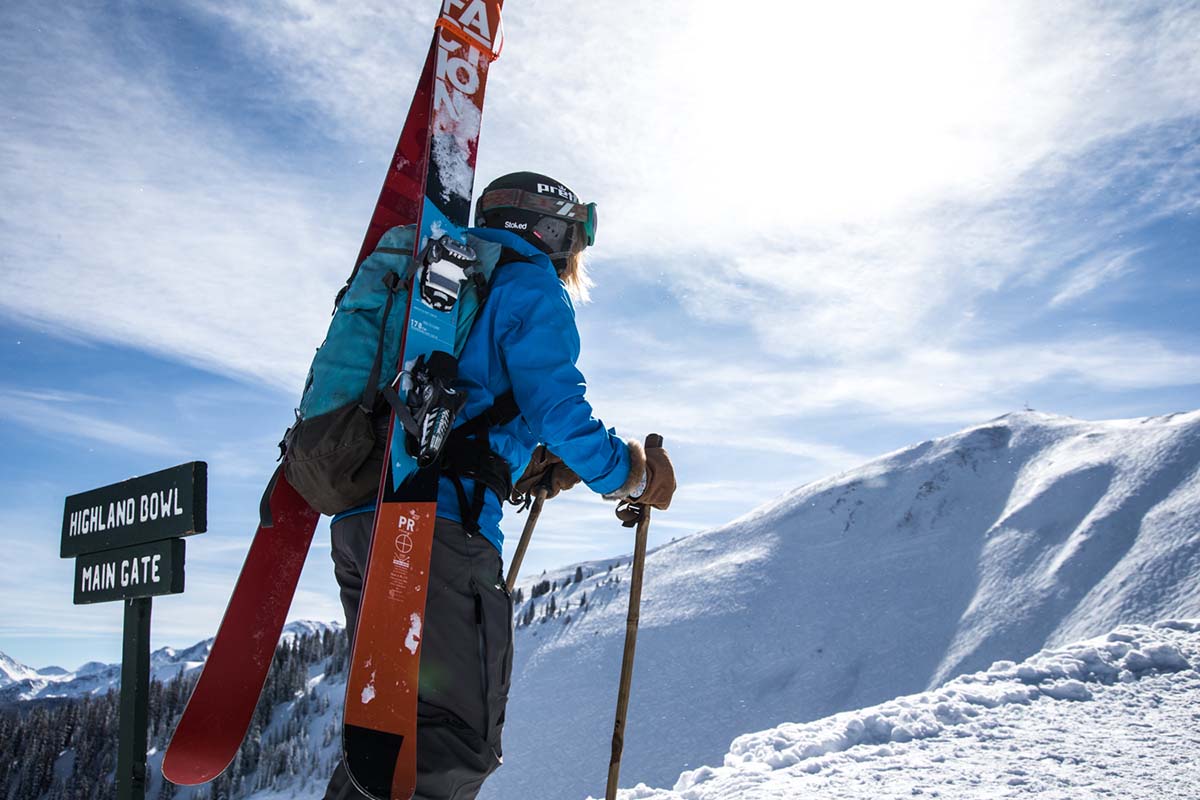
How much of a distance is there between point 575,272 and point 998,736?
15.3ft

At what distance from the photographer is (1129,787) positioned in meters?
4.62

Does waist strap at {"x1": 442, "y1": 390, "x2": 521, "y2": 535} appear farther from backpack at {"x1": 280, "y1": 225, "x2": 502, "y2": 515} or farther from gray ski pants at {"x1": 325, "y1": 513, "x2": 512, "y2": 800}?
backpack at {"x1": 280, "y1": 225, "x2": 502, "y2": 515}

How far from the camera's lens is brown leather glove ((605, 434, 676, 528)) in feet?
10.3

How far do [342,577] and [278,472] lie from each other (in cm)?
71

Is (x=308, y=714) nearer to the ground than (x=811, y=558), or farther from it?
nearer to the ground

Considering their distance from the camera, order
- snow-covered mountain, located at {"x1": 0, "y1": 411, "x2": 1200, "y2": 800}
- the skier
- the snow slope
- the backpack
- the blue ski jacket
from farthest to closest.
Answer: the snow slope
snow-covered mountain, located at {"x1": 0, "y1": 411, "x2": 1200, "y2": 800}
the blue ski jacket
the backpack
the skier

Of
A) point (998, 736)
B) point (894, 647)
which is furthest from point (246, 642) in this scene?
point (894, 647)

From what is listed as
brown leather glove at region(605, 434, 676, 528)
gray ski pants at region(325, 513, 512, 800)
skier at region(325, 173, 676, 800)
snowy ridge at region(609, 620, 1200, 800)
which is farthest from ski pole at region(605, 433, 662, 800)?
gray ski pants at region(325, 513, 512, 800)

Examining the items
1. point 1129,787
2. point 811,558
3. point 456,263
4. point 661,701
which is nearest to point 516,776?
point 661,701

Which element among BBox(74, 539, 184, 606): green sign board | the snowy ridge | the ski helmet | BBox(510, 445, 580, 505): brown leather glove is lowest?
the snowy ridge

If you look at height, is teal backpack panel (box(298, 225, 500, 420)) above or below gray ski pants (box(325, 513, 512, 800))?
above

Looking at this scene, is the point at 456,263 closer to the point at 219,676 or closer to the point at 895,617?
the point at 219,676

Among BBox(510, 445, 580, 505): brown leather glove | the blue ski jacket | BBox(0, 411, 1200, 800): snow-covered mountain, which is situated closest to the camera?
the blue ski jacket

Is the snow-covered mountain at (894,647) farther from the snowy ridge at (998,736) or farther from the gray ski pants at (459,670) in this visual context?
the gray ski pants at (459,670)
